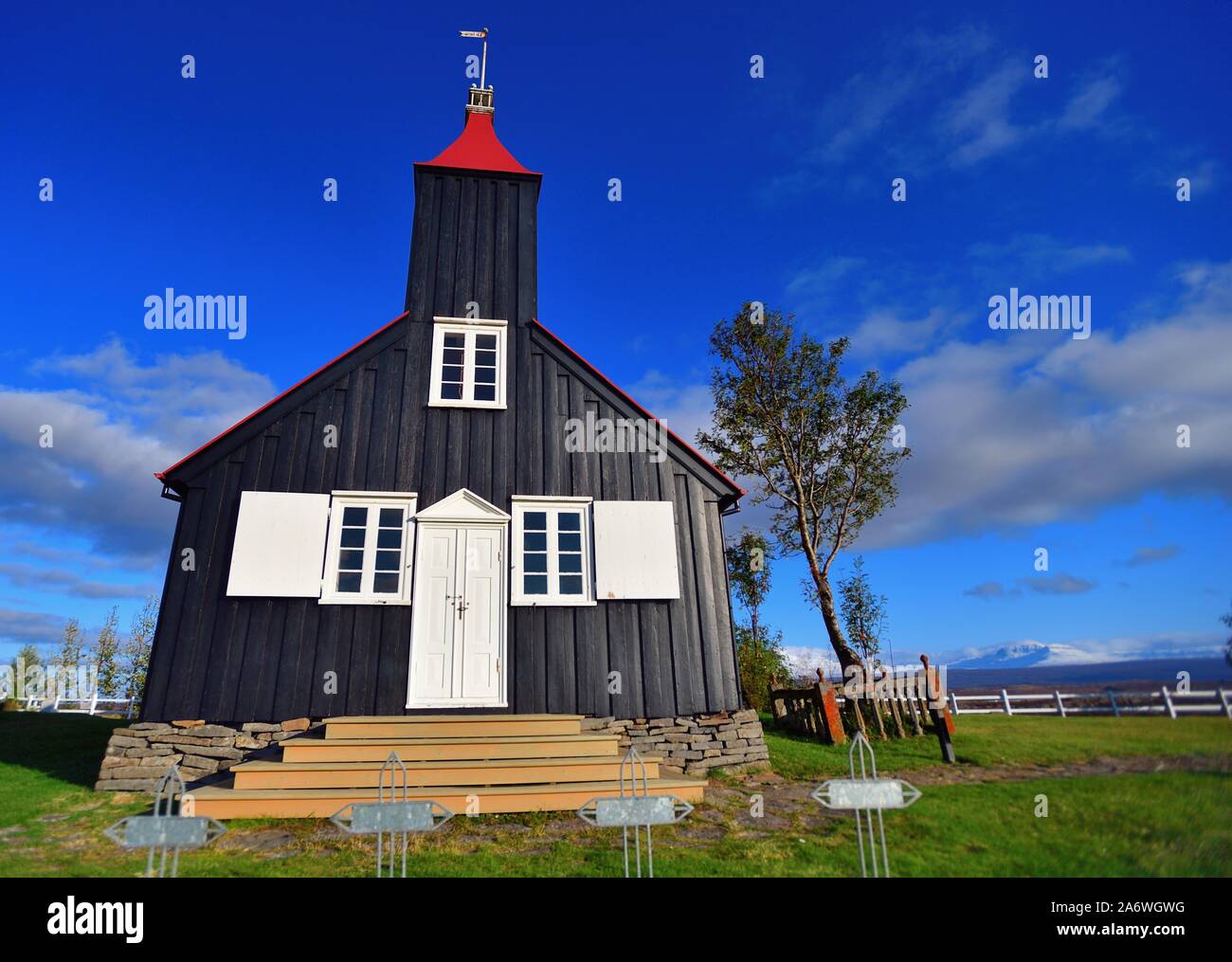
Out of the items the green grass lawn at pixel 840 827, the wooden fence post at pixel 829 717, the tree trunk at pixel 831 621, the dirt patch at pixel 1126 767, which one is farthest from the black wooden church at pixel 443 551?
the tree trunk at pixel 831 621

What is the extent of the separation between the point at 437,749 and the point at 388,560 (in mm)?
3104

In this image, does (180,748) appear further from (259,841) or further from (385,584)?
(259,841)

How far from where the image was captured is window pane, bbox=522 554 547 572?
31.3 ft

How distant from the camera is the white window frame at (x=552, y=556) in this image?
934cm

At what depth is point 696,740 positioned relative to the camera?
906cm

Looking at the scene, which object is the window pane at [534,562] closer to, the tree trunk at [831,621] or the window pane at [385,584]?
the window pane at [385,584]

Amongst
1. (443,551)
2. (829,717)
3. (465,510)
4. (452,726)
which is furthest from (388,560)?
(829,717)

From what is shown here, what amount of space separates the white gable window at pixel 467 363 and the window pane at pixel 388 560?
260 cm

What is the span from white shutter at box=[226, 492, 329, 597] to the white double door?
5.07 ft

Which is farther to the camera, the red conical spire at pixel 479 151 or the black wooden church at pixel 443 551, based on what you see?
the red conical spire at pixel 479 151

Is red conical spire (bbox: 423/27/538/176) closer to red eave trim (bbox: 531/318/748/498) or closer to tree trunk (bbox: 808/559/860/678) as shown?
red eave trim (bbox: 531/318/748/498)

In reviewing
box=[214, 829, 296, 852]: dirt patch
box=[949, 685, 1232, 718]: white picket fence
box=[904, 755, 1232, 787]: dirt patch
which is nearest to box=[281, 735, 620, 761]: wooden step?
box=[214, 829, 296, 852]: dirt patch
